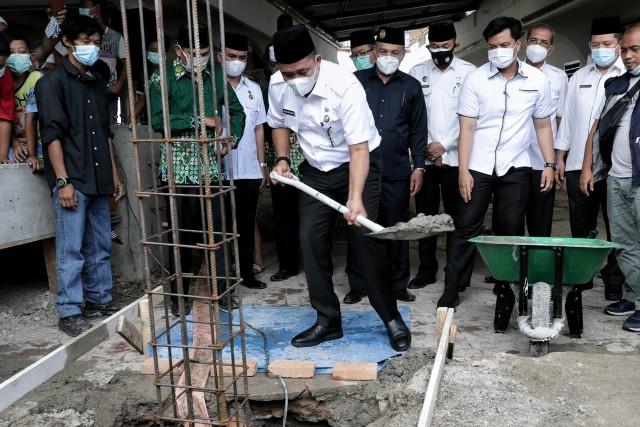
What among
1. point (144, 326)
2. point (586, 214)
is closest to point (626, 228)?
point (586, 214)

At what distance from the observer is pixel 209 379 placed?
11.6 feet

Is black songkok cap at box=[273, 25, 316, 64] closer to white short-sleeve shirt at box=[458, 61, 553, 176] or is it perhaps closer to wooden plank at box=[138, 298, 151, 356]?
white short-sleeve shirt at box=[458, 61, 553, 176]

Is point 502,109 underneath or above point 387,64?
underneath

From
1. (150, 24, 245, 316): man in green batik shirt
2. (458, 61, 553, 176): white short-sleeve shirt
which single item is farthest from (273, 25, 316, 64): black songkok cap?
(458, 61, 553, 176): white short-sleeve shirt

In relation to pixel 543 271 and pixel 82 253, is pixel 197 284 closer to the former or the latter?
pixel 82 253

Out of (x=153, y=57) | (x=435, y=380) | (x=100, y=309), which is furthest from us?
(x=153, y=57)

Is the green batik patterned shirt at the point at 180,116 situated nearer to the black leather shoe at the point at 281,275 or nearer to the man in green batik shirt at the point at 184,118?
the man in green batik shirt at the point at 184,118

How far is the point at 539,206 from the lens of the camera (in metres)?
4.83

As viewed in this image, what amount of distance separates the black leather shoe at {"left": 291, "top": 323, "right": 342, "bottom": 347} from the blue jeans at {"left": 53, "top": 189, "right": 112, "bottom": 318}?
1.59m

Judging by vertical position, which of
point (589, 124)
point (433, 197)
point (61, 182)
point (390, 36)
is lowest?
point (433, 197)

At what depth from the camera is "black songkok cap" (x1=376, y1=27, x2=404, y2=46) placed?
4.66 meters

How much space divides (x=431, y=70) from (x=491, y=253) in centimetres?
196

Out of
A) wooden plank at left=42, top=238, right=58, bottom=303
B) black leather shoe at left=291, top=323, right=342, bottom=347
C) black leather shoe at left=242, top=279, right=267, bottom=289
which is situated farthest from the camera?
black leather shoe at left=242, top=279, right=267, bottom=289

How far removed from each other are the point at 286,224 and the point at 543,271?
235cm
